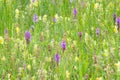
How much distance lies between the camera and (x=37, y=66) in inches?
123

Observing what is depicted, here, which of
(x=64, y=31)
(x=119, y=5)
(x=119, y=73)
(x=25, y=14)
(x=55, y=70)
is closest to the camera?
(x=119, y=73)

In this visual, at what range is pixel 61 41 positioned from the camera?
3475 millimetres

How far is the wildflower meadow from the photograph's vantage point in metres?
3.02

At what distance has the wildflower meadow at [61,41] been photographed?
9.90ft

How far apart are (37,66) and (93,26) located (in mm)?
978

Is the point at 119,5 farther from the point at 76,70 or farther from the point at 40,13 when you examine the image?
the point at 76,70

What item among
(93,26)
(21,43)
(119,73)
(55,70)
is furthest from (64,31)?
(119,73)

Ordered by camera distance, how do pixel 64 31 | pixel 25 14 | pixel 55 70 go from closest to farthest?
pixel 55 70 < pixel 64 31 < pixel 25 14

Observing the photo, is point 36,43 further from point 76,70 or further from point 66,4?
point 66,4

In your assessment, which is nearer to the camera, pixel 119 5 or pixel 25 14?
pixel 119 5

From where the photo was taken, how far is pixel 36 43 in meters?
3.49

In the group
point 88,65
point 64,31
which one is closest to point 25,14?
point 64,31

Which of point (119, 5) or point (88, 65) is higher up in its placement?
point (119, 5)

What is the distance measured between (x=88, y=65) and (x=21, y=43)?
547mm
